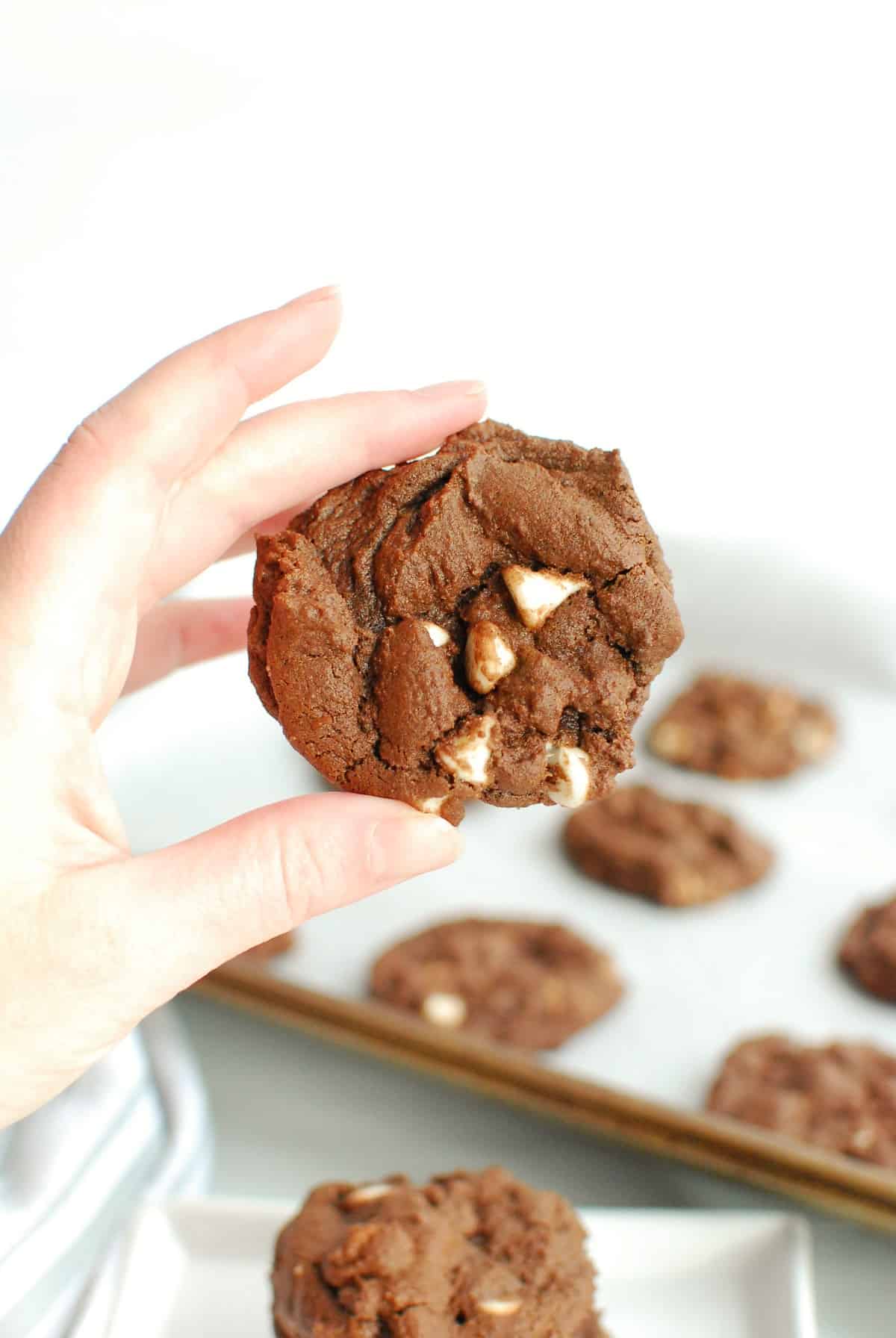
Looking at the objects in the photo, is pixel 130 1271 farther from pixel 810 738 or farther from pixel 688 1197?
pixel 810 738

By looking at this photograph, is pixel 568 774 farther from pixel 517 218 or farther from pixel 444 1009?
pixel 517 218

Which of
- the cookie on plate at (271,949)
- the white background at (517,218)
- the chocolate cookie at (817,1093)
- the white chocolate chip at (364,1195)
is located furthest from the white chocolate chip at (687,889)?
the white chocolate chip at (364,1195)

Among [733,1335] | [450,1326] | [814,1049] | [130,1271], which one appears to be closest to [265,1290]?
[130,1271]

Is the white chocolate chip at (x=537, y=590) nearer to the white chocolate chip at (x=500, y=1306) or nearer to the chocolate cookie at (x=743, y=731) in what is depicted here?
the white chocolate chip at (x=500, y=1306)

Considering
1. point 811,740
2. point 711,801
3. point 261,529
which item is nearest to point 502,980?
point 711,801

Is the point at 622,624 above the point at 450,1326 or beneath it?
above

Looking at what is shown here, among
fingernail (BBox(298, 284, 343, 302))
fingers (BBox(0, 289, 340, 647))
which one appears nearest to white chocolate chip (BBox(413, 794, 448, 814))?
fingers (BBox(0, 289, 340, 647))

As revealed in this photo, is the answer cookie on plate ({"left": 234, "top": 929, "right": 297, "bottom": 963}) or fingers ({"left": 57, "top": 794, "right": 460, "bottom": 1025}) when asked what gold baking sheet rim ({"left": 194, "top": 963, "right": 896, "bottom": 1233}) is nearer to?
cookie on plate ({"left": 234, "top": 929, "right": 297, "bottom": 963})

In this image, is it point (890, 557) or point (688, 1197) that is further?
point (890, 557)
